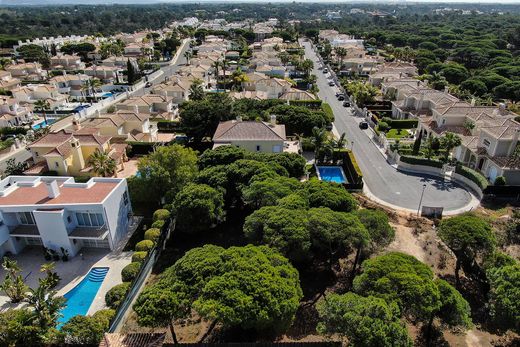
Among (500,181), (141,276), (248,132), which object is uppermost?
(248,132)

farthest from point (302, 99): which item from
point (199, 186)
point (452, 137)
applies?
point (199, 186)

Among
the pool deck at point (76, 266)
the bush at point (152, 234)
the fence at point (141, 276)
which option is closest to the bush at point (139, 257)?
the fence at point (141, 276)

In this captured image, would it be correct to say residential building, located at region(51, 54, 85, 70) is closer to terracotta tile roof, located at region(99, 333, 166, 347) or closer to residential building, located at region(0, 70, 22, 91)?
residential building, located at region(0, 70, 22, 91)

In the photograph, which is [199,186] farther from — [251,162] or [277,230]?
[277,230]

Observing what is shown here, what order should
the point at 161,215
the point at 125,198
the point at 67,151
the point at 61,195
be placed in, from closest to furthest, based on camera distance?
the point at 61,195 < the point at 161,215 < the point at 125,198 < the point at 67,151

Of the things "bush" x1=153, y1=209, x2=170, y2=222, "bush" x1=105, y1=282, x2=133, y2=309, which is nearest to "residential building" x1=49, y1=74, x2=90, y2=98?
"bush" x1=153, y1=209, x2=170, y2=222

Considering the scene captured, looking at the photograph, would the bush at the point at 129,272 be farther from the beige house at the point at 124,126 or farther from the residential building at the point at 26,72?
the residential building at the point at 26,72

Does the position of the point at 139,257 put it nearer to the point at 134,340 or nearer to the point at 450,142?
the point at 134,340

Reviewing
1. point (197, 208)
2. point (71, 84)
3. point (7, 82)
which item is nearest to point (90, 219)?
point (197, 208)
